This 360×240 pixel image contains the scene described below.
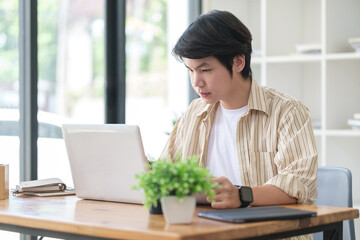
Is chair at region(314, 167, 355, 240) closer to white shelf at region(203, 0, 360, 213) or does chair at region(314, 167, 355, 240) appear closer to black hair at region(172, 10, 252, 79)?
black hair at region(172, 10, 252, 79)

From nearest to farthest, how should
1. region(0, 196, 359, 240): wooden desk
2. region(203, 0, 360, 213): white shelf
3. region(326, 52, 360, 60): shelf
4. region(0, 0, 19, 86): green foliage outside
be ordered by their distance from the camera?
region(0, 196, 359, 240): wooden desk
region(0, 0, 19, 86): green foliage outside
region(326, 52, 360, 60): shelf
region(203, 0, 360, 213): white shelf

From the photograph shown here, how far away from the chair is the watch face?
2.38 feet

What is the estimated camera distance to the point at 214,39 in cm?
206

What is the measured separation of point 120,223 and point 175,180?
199 millimetres

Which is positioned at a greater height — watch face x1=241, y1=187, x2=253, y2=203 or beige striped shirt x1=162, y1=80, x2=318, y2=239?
beige striped shirt x1=162, y1=80, x2=318, y2=239

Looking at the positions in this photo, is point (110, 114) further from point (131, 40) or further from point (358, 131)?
point (358, 131)

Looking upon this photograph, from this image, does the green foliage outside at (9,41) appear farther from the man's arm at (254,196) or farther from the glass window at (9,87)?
the man's arm at (254,196)

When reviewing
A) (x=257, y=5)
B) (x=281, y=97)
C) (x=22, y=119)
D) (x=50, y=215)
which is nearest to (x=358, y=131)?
(x=257, y=5)

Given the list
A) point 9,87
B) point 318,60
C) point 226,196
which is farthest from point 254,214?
point 318,60

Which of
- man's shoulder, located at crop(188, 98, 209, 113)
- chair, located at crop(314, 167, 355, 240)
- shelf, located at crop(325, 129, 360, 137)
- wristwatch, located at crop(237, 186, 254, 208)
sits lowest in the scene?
chair, located at crop(314, 167, 355, 240)

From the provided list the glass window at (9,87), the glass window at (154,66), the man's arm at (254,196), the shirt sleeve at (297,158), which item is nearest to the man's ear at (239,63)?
the shirt sleeve at (297,158)

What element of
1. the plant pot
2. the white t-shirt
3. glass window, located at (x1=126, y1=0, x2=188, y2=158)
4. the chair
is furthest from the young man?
glass window, located at (x1=126, y1=0, x2=188, y2=158)

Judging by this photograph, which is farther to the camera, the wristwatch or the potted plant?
the wristwatch

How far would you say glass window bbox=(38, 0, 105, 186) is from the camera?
3.08 m
